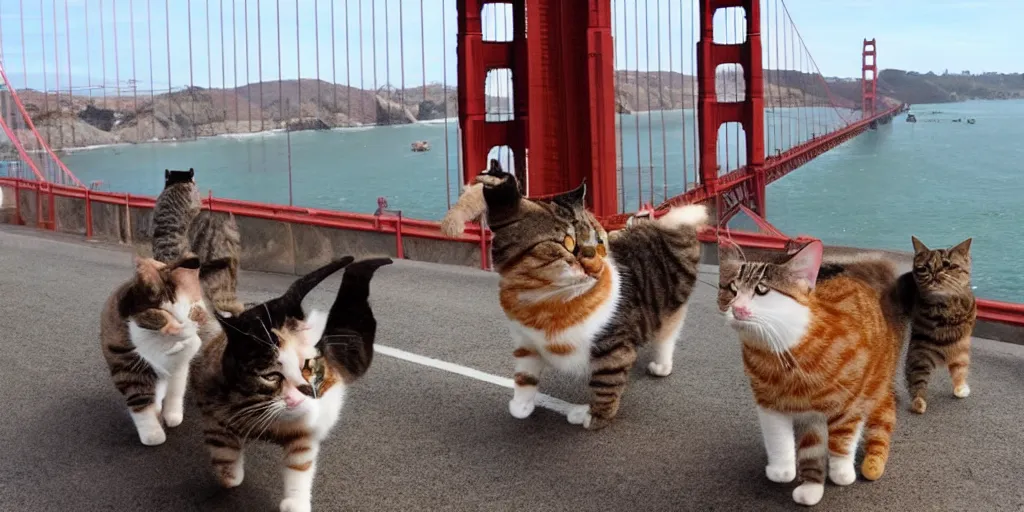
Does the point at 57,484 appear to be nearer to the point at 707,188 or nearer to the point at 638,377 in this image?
the point at 638,377

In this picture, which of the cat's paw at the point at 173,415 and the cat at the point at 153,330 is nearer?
the cat at the point at 153,330

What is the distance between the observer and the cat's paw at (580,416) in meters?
4.30

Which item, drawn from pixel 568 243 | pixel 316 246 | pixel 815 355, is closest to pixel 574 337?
pixel 568 243

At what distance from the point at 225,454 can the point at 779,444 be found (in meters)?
2.08

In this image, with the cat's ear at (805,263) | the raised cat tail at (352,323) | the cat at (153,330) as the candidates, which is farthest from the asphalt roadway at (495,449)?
the cat's ear at (805,263)

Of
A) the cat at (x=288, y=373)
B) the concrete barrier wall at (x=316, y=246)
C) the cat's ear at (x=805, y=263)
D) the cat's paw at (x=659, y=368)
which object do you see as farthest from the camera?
the concrete barrier wall at (x=316, y=246)

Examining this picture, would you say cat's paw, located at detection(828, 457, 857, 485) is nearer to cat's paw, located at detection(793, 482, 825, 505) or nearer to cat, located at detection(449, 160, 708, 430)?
cat's paw, located at detection(793, 482, 825, 505)

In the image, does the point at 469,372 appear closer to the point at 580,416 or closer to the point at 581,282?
the point at 580,416

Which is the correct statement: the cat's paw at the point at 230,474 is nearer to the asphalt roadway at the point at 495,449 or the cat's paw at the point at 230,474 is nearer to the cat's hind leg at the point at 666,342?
the asphalt roadway at the point at 495,449

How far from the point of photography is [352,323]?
3367 millimetres

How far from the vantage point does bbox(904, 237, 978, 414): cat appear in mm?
4008

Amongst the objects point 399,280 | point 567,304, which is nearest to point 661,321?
point 567,304

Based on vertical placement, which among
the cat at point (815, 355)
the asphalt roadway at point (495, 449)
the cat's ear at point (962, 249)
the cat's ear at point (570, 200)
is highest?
the cat's ear at point (570, 200)

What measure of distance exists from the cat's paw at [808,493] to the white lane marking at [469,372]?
1.28 meters
